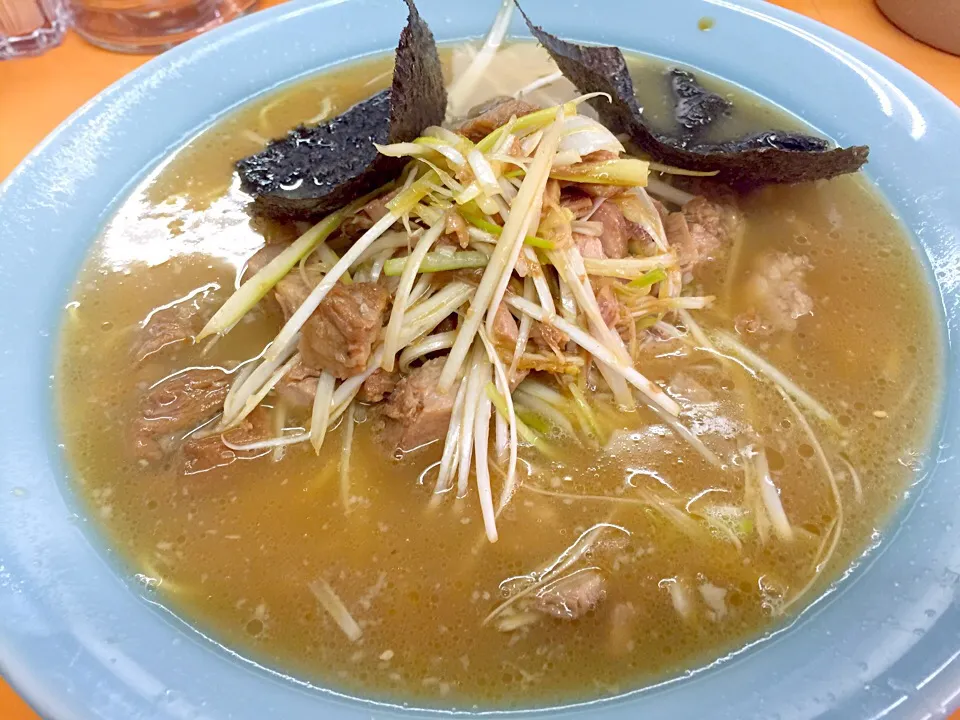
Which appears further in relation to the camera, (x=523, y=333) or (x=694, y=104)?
(x=694, y=104)

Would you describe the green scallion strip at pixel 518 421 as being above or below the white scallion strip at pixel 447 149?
below

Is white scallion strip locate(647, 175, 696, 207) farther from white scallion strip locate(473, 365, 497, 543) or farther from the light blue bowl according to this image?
white scallion strip locate(473, 365, 497, 543)

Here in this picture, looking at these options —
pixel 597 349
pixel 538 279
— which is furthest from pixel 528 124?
pixel 597 349

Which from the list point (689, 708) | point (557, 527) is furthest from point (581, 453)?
point (689, 708)

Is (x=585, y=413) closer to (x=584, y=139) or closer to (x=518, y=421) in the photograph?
(x=518, y=421)

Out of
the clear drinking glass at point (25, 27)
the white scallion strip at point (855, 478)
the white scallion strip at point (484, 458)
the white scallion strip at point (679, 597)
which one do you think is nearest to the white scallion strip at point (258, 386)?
the white scallion strip at point (484, 458)

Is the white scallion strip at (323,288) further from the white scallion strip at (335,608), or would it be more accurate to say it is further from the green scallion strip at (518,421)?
the white scallion strip at (335,608)

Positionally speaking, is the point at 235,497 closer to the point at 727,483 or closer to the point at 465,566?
the point at 465,566
